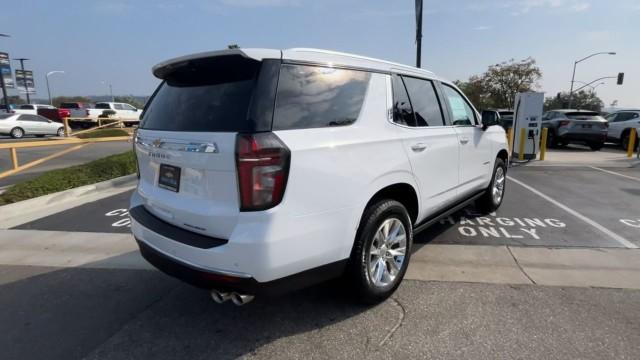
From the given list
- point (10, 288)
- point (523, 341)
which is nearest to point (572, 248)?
point (523, 341)

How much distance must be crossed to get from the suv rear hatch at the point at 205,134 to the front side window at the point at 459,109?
2.52 metres

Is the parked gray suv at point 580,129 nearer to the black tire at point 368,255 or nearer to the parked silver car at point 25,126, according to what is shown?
the black tire at point 368,255

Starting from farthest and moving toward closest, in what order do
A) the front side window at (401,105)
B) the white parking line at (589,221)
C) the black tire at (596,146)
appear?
the black tire at (596,146) → the white parking line at (589,221) → the front side window at (401,105)

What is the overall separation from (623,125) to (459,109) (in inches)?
670

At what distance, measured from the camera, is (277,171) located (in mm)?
2215

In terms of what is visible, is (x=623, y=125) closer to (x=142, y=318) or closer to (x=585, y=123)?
(x=585, y=123)

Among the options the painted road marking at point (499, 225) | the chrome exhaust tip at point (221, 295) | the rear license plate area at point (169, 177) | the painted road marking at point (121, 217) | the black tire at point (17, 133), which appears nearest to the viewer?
the chrome exhaust tip at point (221, 295)

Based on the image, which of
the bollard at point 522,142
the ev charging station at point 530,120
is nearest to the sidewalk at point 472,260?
Answer: the bollard at point 522,142

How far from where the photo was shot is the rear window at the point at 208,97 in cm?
232

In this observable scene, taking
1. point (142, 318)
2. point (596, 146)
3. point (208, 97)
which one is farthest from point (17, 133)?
point (596, 146)

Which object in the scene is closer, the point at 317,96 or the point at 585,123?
the point at 317,96

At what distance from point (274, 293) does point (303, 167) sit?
788 millimetres

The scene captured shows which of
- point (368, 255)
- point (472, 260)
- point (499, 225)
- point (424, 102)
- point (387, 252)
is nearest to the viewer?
point (368, 255)

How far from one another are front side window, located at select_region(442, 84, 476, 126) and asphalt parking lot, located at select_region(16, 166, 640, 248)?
1406 mm
